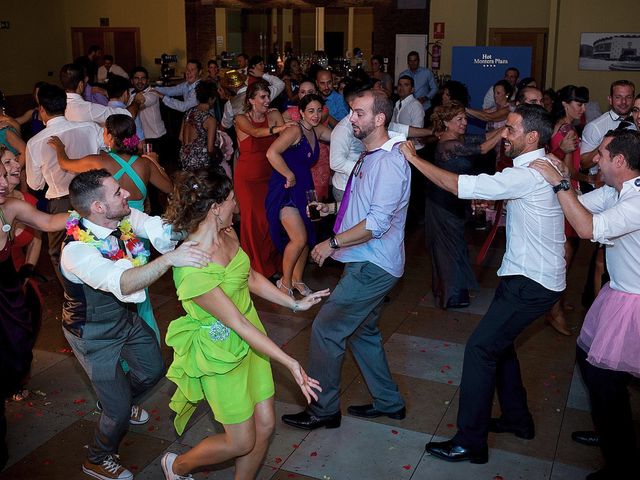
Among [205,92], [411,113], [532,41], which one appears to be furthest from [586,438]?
[532,41]

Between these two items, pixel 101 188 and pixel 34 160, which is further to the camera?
pixel 34 160

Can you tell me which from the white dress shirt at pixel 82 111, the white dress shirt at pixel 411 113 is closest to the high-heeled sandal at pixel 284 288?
the white dress shirt at pixel 82 111

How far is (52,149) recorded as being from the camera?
5.68m

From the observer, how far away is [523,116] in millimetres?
3625

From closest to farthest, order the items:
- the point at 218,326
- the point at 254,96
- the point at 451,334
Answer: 1. the point at 218,326
2. the point at 451,334
3. the point at 254,96

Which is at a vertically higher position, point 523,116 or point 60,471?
point 523,116

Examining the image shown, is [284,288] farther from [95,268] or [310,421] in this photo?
[95,268]

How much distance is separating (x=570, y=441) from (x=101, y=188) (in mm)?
2664

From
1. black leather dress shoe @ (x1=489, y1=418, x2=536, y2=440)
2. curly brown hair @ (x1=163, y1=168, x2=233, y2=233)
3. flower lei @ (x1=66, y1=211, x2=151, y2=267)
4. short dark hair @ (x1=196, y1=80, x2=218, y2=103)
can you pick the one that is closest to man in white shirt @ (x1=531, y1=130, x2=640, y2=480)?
black leather dress shoe @ (x1=489, y1=418, x2=536, y2=440)

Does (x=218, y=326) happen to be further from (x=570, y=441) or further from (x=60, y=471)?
(x=570, y=441)

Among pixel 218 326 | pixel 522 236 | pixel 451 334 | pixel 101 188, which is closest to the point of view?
pixel 218 326

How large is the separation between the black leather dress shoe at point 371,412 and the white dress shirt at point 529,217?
3.43ft

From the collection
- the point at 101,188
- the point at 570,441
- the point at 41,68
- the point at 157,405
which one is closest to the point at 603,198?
the point at 570,441

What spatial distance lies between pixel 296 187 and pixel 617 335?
3151 mm
